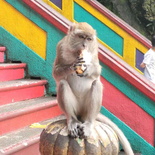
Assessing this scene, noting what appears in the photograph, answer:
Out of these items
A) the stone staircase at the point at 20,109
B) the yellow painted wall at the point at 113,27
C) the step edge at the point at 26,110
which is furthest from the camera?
the yellow painted wall at the point at 113,27

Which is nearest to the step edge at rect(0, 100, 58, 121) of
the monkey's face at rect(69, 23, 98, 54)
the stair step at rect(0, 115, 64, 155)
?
the stair step at rect(0, 115, 64, 155)

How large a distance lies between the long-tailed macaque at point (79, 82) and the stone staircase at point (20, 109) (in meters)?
0.81

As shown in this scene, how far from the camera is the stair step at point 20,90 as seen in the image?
15.0 ft

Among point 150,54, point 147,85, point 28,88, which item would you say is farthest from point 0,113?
point 150,54

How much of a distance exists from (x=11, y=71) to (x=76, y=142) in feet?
7.98

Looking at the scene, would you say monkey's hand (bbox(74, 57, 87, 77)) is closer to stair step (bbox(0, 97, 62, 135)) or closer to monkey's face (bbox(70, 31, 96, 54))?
monkey's face (bbox(70, 31, 96, 54))

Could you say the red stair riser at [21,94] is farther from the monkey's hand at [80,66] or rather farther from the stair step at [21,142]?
the monkey's hand at [80,66]

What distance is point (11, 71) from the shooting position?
521 cm

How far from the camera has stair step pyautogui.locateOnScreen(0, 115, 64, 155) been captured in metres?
3.62

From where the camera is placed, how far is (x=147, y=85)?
4.80 metres

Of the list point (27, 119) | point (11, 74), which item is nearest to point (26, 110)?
point (27, 119)

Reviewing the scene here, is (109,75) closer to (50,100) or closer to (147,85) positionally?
(147,85)

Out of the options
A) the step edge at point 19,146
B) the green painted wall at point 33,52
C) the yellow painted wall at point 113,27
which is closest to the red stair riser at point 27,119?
the step edge at point 19,146

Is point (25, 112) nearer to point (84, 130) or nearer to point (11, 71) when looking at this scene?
point (11, 71)
